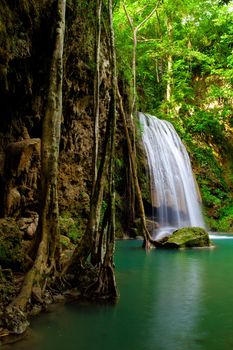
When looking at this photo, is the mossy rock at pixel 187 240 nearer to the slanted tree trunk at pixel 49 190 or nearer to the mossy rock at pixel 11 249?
the mossy rock at pixel 11 249

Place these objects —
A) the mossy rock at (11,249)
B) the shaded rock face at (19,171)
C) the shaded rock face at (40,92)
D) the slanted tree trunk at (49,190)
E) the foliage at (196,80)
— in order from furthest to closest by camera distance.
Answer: the foliage at (196,80) → the shaded rock face at (19,171) → the shaded rock face at (40,92) → the mossy rock at (11,249) → the slanted tree trunk at (49,190)

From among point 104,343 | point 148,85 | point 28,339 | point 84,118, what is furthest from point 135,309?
point 148,85

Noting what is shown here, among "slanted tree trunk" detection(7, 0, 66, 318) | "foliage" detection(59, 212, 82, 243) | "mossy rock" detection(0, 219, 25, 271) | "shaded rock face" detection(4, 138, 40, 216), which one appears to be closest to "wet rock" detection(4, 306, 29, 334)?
"slanted tree trunk" detection(7, 0, 66, 318)

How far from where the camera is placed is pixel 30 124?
12.0m

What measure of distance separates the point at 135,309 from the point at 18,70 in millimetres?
6796

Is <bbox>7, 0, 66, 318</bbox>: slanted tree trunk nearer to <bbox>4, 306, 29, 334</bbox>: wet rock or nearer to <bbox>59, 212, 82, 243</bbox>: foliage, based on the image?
<bbox>4, 306, 29, 334</bbox>: wet rock

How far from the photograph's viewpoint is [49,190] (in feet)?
21.1

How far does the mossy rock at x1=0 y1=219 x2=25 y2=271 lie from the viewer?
22.8 feet

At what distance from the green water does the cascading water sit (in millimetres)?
8561

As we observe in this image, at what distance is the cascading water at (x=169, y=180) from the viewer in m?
18.2

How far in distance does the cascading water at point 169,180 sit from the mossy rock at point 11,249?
33.0ft

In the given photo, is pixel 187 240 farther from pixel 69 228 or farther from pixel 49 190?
pixel 49 190

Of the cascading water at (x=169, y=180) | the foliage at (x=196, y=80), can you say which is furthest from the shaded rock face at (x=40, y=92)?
the foliage at (x=196, y=80)

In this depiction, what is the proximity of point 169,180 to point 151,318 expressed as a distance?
13.7 metres
